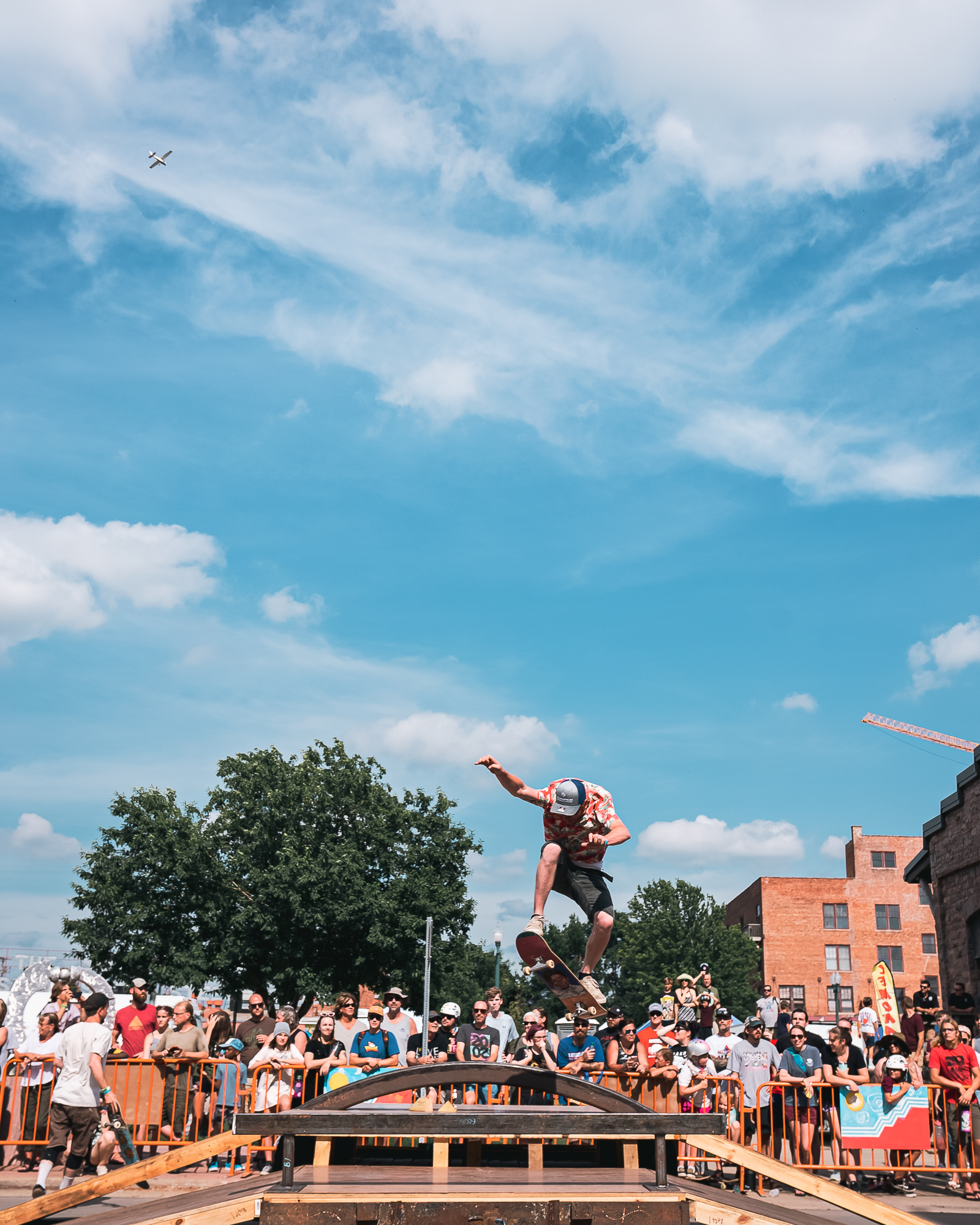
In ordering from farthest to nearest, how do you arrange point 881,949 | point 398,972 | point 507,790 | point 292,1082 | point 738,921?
1. point 738,921
2. point 881,949
3. point 398,972
4. point 292,1082
5. point 507,790

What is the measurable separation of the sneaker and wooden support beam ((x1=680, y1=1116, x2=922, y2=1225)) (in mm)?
3022

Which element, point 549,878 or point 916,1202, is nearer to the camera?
point 549,878

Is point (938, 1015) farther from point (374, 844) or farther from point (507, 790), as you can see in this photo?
point (374, 844)

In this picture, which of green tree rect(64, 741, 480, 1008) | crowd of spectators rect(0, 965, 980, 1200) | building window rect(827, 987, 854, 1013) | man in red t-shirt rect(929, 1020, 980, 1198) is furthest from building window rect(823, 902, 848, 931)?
man in red t-shirt rect(929, 1020, 980, 1198)

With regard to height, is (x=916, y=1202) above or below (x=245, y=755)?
below

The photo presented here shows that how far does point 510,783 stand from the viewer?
315 inches

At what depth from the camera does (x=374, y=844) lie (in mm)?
42469

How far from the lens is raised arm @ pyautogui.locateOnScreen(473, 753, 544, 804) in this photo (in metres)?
7.86

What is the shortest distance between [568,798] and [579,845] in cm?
44

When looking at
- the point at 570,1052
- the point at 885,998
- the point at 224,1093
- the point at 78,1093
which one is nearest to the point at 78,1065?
the point at 78,1093

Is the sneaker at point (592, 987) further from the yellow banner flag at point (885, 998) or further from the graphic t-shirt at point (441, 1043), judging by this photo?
the yellow banner flag at point (885, 998)

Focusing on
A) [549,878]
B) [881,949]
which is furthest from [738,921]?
[549,878]

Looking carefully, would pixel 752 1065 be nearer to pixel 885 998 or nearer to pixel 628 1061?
pixel 628 1061

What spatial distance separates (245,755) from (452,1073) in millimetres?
42573
